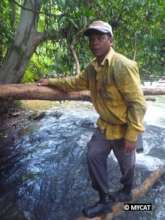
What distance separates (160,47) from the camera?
6.31 m

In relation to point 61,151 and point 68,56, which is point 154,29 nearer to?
point 68,56

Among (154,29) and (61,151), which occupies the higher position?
(154,29)

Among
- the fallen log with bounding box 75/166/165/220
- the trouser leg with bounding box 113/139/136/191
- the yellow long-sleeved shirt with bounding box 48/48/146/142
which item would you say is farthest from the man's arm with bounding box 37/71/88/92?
the fallen log with bounding box 75/166/165/220

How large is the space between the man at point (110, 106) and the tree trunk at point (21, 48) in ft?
6.47

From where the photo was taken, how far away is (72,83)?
4137mm

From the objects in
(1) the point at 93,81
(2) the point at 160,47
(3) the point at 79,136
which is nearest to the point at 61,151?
(3) the point at 79,136

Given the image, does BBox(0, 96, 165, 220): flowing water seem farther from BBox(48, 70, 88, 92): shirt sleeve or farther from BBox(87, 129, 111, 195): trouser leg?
BBox(48, 70, 88, 92): shirt sleeve

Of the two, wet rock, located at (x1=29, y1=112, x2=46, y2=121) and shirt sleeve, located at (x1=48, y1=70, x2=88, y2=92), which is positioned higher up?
shirt sleeve, located at (x1=48, y1=70, x2=88, y2=92)

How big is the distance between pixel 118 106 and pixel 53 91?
1.04 meters

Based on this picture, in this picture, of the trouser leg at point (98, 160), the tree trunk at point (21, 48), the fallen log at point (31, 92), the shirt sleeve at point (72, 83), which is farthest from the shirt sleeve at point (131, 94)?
the tree trunk at point (21, 48)

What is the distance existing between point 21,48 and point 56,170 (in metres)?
2.13

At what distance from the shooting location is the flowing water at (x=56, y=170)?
531cm

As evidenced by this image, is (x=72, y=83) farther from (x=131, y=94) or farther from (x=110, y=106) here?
(x=131, y=94)

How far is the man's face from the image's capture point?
3365 mm
